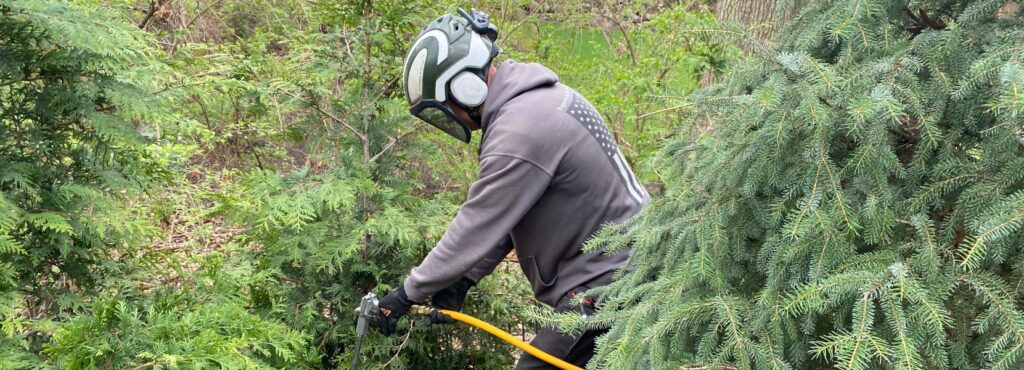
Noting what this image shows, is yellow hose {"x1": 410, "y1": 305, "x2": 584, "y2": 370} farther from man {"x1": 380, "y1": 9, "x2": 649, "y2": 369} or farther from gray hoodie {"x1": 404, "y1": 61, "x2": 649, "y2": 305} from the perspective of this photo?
gray hoodie {"x1": 404, "y1": 61, "x2": 649, "y2": 305}

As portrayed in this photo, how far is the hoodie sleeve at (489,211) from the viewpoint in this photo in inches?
113

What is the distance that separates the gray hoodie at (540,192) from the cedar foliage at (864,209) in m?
1.07

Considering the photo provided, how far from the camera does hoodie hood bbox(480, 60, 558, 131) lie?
310cm

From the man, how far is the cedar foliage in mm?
1078

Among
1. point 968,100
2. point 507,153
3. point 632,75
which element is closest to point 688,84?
point 632,75

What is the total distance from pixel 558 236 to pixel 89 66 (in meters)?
2.03

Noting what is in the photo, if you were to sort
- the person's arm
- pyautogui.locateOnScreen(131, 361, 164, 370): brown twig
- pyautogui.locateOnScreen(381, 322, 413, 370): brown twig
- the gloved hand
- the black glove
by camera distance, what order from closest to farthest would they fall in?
pyautogui.locateOnScreen(131, 361, 164, 370): brown twig
the black glove
the person's arm
the gloved hand
pyautogui.locateOnScreen(381, 322, 413, 370): brown twig

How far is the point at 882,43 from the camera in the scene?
1.70 metres

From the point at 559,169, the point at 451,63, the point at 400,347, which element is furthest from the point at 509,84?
the point at 400,347

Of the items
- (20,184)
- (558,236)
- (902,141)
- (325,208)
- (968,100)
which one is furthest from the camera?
(325,208)

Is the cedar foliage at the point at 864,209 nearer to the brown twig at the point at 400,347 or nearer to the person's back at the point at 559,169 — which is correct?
the person's back at the point at 559,169

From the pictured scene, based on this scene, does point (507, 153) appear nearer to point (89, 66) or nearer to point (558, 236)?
point (558, 236)

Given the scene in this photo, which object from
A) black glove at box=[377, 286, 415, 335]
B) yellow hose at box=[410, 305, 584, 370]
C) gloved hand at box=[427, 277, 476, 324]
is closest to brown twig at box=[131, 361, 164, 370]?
black glove at box=[377, 286, 415, 335]

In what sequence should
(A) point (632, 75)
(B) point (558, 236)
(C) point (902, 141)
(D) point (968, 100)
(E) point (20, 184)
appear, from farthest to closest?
(A) point (632, 75), (B) point (558, 236), (E) point (20, 184), (C) point (902, 141), (D) point (968, 100)
